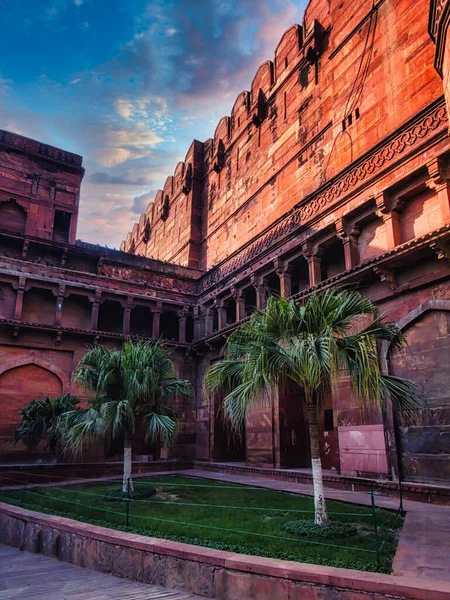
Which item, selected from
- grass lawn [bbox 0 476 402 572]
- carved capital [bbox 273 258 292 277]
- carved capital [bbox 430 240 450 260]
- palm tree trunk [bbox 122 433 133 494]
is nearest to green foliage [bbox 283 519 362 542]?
grass lawn [bbox 0 476 402 572]

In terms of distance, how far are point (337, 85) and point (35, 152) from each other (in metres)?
16.7

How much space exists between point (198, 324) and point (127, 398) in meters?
12.3

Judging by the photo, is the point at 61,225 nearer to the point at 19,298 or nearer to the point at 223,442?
the point at 19,298

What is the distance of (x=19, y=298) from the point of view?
63.1 feet

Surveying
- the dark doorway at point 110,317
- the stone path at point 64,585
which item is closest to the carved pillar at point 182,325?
the dark doorway at point 110,317

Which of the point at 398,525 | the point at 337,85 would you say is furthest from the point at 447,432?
the point at 337,85

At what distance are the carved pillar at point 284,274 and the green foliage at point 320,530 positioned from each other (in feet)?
34.2

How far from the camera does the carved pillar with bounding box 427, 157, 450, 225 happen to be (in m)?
11.1

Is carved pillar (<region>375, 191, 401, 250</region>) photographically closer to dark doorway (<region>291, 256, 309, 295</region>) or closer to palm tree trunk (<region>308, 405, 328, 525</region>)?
dark doorway (<region>291, 256, 309, 295</region>)

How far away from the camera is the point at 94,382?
1237 cm

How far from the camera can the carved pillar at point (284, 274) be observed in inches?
668

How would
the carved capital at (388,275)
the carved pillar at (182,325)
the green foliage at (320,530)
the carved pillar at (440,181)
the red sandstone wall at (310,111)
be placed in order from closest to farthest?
the green foliage at (320,530)
the carved pillar at (440,181)
the carved capital at (388,275)
the red sandstone wall at (310,111)
the carved pillar at (182,325)

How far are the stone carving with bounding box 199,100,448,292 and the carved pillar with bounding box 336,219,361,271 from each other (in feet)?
3.77

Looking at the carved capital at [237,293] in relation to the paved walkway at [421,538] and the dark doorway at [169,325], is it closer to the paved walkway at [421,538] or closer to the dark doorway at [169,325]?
the dark doorway at [169,325]
